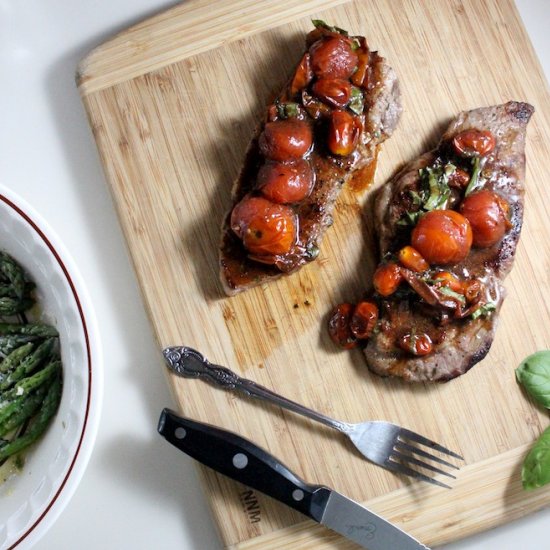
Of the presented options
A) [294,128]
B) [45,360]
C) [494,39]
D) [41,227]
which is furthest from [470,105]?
[45,360]

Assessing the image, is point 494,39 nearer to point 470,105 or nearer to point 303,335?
point 470,105

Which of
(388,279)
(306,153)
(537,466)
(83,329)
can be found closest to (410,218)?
(388,279)

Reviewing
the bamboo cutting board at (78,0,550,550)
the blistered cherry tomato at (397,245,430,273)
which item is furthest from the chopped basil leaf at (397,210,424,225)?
the bamboo cutting board at (78,0,550,550)

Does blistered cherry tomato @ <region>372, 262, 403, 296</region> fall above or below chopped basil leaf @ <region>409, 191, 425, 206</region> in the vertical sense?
below

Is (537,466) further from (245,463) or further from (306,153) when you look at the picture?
(306,153)

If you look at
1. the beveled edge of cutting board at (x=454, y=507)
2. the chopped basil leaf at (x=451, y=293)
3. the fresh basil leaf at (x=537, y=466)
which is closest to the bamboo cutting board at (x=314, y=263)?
the beveled edge of cutting board at (x=454, y=507)

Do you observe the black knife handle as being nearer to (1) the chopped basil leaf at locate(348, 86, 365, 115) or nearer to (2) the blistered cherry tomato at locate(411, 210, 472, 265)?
(2) the blistered cherry tomato at locate(411, 210, 472, 265)
